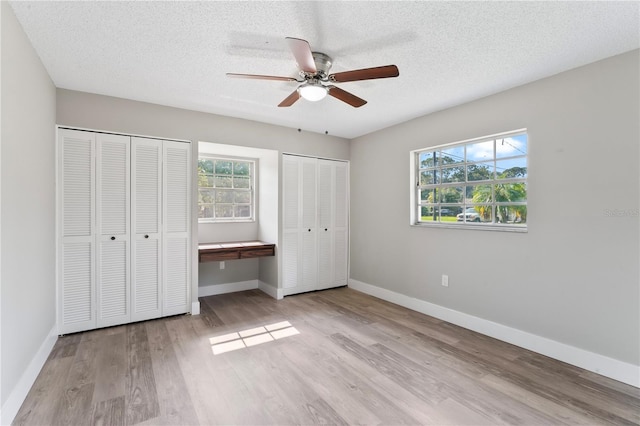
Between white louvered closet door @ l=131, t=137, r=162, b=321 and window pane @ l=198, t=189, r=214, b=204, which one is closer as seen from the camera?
white louvered closet door @ l=131, t=137, r=162, b=321

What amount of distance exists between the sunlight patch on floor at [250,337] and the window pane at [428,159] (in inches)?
99.6

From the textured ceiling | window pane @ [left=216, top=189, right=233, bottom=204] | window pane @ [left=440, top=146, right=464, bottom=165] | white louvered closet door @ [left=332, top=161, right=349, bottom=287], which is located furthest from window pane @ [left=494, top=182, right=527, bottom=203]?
window pane @ [left=216, top=189, right=233, bottom=204]

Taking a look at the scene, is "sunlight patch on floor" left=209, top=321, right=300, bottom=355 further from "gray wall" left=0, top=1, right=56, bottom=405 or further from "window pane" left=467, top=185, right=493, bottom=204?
"window pane" left=467, top=185, right=493, bottom=204

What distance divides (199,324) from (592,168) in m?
3.95

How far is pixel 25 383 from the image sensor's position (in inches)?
79.7

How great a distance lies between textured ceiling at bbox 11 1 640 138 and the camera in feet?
5.90

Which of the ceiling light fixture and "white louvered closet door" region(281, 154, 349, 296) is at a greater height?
the ceiling light fixture

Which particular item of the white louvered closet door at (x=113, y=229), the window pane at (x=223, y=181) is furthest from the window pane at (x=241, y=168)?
the white louvered closet door at (x=113, y=229)

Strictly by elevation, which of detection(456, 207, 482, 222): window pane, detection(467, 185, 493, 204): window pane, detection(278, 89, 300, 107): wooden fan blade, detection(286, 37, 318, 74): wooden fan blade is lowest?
detection(456, 207, 482, 222): window pane

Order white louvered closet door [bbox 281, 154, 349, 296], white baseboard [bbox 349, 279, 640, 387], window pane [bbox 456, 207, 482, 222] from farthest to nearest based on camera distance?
white louvered closet door [bbox 281, 154, 349, 296] < window pane [bbox 456, 207, 482, 222] < white baseboard [bbox 349, 279, 640, 387]

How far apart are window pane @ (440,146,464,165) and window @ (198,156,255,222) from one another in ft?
9.31

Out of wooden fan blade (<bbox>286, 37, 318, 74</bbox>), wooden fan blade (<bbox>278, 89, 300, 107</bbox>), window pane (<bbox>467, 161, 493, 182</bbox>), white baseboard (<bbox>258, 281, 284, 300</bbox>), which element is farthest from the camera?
white baseboard (<bbox>258, 281, 284, 300</bbox>)

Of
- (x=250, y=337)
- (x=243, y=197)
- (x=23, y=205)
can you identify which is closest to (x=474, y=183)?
(x=250, y=337)

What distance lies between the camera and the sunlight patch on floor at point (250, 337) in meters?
2.80
